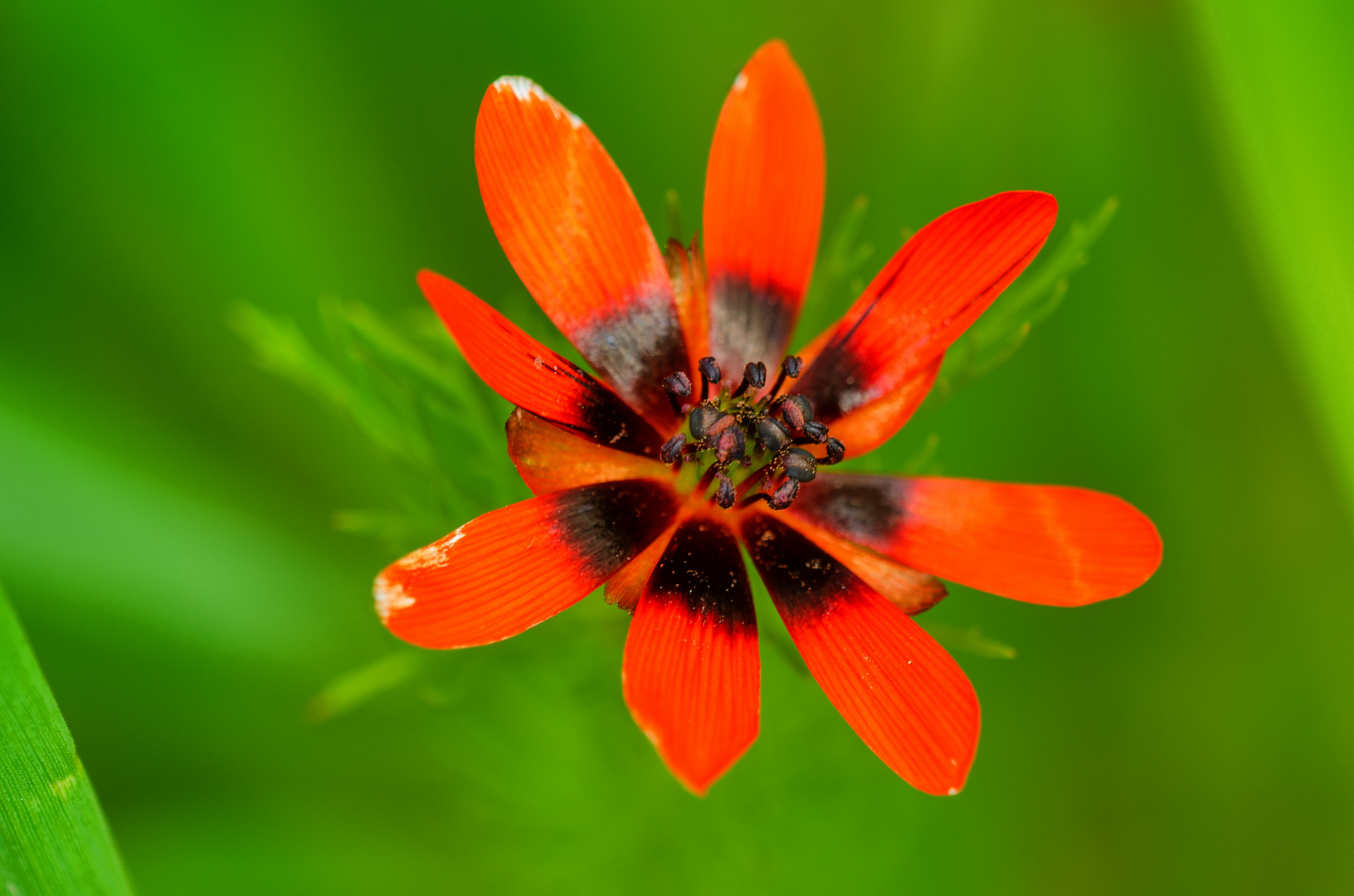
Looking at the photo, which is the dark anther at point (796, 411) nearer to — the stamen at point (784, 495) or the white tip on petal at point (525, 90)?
the stamen at point (784, 495)

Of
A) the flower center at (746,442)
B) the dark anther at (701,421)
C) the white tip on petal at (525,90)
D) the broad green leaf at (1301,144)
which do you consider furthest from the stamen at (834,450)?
the broad green leaf at (1301,144)

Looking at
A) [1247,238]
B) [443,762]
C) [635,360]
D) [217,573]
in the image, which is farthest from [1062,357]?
[217,573]

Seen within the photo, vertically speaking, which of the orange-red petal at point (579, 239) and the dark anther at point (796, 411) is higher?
the orange-red petal at point (579, 239)

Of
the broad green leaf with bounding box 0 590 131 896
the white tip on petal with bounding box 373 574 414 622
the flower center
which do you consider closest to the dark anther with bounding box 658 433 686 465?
the flower center

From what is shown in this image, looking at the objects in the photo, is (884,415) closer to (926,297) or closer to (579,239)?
(926,297)

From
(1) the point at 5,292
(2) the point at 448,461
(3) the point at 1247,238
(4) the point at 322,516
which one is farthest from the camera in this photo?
(4) the point at 322,516

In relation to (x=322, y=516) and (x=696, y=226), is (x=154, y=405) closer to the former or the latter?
(x=322, y=516)

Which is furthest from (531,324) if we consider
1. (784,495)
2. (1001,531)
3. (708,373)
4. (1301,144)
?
(1301,144)
